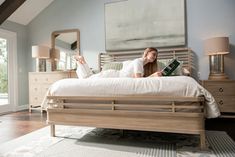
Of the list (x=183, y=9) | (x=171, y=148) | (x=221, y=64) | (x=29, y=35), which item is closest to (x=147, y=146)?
(x=171, y=148)

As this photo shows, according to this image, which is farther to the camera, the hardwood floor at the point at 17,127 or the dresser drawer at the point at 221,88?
the dresser drawer at the point at 221,88

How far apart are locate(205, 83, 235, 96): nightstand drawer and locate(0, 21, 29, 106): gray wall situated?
14.7 feet

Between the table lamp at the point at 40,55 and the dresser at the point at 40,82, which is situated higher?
the table lamp at the point at 40,55

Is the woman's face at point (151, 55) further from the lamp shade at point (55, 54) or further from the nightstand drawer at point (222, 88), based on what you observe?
the lamp shade at point (55, 54)

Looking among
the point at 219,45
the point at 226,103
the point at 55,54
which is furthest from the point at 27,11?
the point at 226,103

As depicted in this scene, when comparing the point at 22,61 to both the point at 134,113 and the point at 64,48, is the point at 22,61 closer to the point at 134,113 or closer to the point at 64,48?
the point at 64,48

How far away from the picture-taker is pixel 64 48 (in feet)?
17.3

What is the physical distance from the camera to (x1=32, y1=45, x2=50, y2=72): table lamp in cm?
→ 488

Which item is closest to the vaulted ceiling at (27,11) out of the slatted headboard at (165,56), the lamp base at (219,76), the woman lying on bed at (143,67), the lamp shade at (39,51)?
the lamp shade at (39,51)

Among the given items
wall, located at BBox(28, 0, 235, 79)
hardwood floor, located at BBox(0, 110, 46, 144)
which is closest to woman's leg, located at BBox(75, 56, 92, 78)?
→ hardwood floor, located at BBox(0, 110, 46, 144)

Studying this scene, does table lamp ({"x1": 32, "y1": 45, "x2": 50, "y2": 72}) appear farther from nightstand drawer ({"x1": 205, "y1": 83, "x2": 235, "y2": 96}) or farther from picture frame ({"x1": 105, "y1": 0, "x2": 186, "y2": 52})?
nightstand drawer ({"x1": 205, "y1": 83, "x2": 235, "y2": 96})

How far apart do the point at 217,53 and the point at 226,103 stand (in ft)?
2.98

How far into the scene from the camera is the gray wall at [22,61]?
536 cm

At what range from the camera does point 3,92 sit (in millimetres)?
5031
